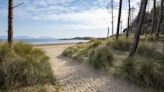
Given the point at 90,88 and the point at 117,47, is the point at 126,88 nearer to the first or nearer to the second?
the point at 90,88

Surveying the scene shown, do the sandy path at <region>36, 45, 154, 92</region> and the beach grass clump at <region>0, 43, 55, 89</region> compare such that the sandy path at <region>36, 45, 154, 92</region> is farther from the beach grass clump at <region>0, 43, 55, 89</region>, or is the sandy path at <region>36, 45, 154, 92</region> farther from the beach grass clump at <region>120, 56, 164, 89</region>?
the beach grass clump at <region>0, 43, 55, 89</region>

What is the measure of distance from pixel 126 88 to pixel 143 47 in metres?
6.71

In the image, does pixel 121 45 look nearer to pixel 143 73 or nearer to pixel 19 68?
pixel 143 73

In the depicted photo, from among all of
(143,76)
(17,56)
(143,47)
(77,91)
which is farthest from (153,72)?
(143,47)

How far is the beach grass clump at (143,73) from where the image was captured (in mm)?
7660

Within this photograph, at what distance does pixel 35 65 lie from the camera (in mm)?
7406

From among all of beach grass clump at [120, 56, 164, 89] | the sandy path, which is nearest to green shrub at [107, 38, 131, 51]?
the sandy path

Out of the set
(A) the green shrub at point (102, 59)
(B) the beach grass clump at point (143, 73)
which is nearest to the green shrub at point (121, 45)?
(A) the green shrub at point (102, 59)

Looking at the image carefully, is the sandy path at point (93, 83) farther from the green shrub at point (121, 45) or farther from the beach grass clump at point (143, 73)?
the green shrub at point (121, 45)

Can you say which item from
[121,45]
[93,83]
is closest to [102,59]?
[93,83]

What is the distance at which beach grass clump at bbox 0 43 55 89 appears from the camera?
21.5 ft

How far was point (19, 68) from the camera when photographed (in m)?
6.84

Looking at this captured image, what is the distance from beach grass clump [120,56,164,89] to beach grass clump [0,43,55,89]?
3.18 metres

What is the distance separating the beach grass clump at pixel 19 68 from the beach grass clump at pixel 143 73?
10.4 feet
